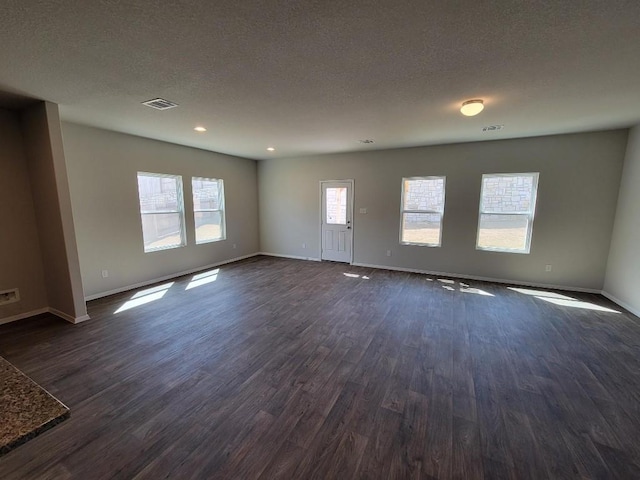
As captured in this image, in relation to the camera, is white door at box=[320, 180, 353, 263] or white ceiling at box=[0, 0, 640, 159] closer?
white ceiling at box=[0, 0, 640, 159]

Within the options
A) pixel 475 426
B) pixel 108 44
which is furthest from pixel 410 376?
pixel 108 44

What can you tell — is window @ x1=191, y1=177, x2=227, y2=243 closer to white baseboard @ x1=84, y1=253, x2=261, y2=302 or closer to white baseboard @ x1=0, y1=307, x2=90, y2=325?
white baseboard @ x1=84, y1=253, x2=261, y2=302

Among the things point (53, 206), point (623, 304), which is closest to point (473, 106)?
point (623, 304)

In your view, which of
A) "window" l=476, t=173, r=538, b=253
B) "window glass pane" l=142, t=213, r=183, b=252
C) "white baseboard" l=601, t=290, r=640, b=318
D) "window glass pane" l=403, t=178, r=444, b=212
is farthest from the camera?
"window glass pane" l=403, t=178, r=444, b=212

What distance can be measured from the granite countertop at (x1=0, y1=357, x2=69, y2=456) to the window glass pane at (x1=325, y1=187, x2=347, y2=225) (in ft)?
19.5

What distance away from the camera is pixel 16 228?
3480mm

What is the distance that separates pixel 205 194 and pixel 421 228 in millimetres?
4849

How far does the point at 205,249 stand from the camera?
6.21m

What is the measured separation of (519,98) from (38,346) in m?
5.80

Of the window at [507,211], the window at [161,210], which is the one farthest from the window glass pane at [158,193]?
the window at [507,211]

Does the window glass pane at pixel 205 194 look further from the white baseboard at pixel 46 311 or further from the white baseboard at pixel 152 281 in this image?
the white baseboard at pixel 46 311

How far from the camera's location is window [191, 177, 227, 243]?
599 cm

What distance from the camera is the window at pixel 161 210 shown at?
498 centimetres

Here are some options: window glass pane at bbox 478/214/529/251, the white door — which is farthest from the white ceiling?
the white door
